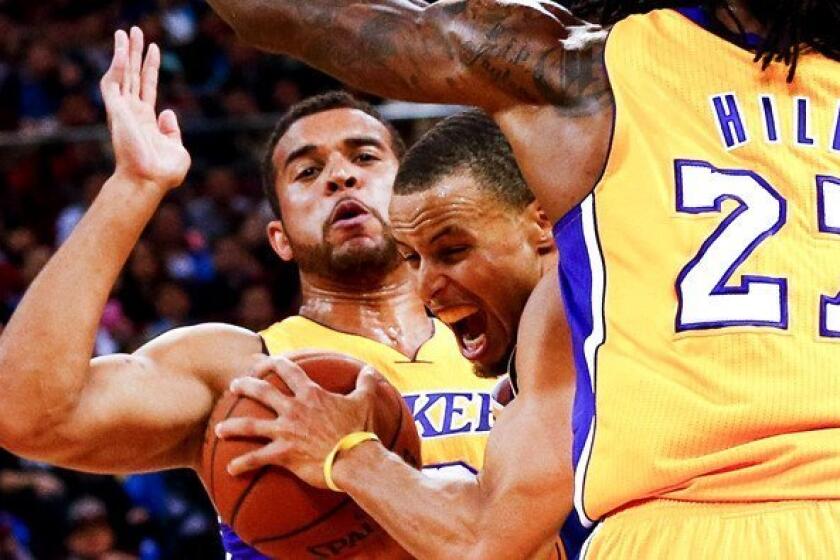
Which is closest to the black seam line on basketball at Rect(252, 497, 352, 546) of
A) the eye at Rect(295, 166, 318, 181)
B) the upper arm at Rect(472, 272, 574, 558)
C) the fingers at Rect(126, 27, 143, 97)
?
the upper arm at Rect(472, 272, 574, 558)

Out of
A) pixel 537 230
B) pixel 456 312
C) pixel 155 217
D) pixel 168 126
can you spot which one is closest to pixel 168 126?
pixel 168 126

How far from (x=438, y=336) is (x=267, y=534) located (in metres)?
1.50

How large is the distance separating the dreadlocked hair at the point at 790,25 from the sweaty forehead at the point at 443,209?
2.74 feet

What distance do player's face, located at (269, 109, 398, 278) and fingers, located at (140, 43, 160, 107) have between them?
1.09 metres

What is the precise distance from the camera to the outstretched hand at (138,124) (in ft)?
11.3

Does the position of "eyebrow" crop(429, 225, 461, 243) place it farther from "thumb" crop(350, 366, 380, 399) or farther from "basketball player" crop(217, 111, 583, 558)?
"thumb" crop(350, 366, 380, 399)

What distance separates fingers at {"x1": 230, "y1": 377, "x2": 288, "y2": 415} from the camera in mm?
3070

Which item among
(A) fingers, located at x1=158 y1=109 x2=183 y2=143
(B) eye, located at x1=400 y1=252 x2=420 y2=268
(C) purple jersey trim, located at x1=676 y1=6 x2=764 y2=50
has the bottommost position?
(B) eye, located at x1=400 y1=252 x2=420 y2=268

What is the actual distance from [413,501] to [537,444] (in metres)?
0.29

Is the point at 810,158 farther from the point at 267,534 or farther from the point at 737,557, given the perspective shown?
the point at 267,534

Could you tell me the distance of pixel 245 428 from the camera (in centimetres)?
311

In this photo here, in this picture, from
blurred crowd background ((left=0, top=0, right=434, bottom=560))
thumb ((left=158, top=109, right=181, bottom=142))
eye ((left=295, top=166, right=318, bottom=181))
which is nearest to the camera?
thumb ((left=158, top=109, right=181, bottom=142))

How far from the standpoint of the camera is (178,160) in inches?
139

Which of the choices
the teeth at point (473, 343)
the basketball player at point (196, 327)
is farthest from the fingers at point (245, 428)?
the teeth at point (473, 343)
